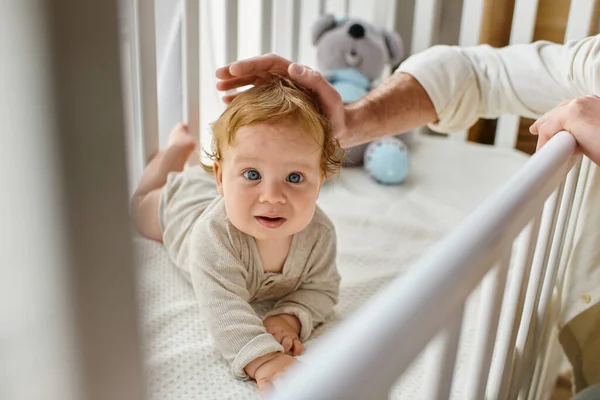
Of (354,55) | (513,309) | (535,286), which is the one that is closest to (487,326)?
(513,309)

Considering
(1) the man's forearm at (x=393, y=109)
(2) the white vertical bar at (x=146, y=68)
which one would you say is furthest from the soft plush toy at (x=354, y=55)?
(2) the white vertical bar at (x=146, y=68)

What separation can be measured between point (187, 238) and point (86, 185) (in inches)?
29.1

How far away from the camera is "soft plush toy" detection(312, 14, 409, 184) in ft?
5.07

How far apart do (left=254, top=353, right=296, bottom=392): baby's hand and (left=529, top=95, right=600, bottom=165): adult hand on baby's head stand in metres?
0.43

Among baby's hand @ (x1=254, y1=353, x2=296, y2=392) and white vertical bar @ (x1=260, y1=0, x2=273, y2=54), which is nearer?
baby's hand @ (x1=254, y1=353, x2=296, y2=392)

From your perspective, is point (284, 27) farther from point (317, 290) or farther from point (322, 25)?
point (317, 290)

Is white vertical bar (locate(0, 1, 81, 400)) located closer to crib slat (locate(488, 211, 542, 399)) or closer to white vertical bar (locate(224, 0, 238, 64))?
crib slat (locate(488, 211, 542, 399))

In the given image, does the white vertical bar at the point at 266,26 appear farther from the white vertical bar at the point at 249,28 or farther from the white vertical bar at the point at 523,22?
the white vertical bar at the point at 523,22

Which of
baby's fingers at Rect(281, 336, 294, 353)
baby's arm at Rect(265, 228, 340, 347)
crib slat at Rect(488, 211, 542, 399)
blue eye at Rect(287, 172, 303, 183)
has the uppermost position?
blue eye at Rect(287, 172, 303, 183)

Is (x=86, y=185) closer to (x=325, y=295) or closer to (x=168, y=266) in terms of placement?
(x=325, y=295)

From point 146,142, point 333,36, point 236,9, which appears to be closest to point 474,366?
point 146,142

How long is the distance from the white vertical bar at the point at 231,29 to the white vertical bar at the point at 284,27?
0.88 feet

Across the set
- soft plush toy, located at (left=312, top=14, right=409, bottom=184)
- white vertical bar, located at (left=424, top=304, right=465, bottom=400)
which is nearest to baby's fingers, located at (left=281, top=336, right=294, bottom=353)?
white vertical bar, located at (left=424, top=304, right=465, bottom=400)

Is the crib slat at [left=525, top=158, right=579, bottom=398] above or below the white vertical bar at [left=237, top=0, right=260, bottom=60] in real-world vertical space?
below
